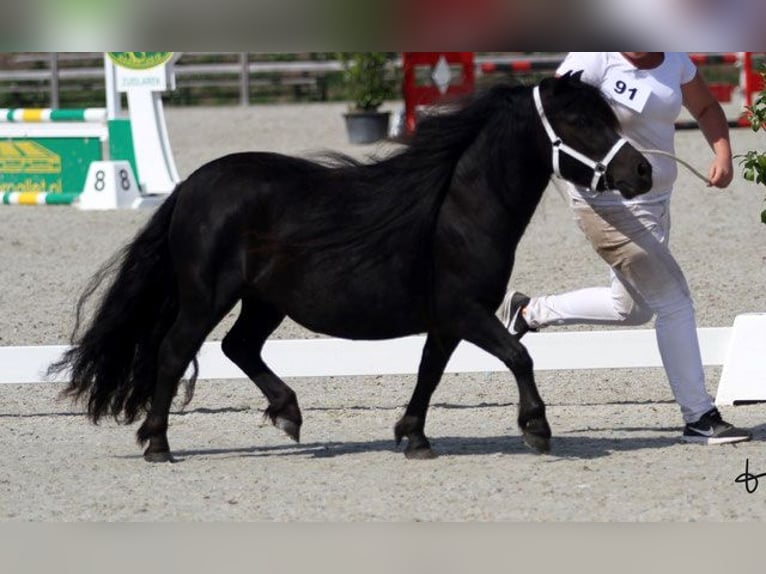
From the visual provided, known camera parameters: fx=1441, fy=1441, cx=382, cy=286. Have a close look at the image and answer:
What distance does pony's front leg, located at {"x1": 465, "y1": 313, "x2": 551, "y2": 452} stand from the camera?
5.11 meters

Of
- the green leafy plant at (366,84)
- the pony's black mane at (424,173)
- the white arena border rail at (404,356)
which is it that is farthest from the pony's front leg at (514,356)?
the green leafy plant at (366,84)

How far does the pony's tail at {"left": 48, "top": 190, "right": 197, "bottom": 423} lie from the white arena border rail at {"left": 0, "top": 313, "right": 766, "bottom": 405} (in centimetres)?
85

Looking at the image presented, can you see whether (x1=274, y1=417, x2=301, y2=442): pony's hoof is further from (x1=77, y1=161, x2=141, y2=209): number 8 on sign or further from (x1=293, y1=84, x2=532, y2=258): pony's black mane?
(x1=77, y1=161, x2=141, y2=209): number 8 on sign

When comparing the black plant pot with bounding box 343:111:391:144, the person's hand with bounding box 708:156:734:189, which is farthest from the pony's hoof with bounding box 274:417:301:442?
the black plant pot with bounding box 343:111:391:144

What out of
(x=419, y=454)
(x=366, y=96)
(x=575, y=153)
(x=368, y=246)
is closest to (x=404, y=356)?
(x=419, y=454)

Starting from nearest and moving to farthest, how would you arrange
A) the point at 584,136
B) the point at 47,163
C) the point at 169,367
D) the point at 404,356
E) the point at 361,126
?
the point at 584,136
the point at 169,367
the point at 404,356
the point at 47,163
the point at 361,126

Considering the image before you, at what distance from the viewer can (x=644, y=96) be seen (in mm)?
5172

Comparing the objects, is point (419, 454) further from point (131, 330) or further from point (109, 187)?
point (109, 187)

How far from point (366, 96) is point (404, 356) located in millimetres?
13138

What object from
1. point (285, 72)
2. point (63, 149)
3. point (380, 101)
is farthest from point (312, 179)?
point (285, 72)

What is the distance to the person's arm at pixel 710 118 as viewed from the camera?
5309mm

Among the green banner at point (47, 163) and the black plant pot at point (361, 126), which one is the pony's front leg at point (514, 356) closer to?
the green banner at point (47, 163)

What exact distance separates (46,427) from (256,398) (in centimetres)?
100

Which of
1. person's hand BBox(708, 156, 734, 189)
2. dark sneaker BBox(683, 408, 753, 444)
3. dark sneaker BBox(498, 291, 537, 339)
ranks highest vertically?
person's hand BBox(708, 156, 734, 189)
